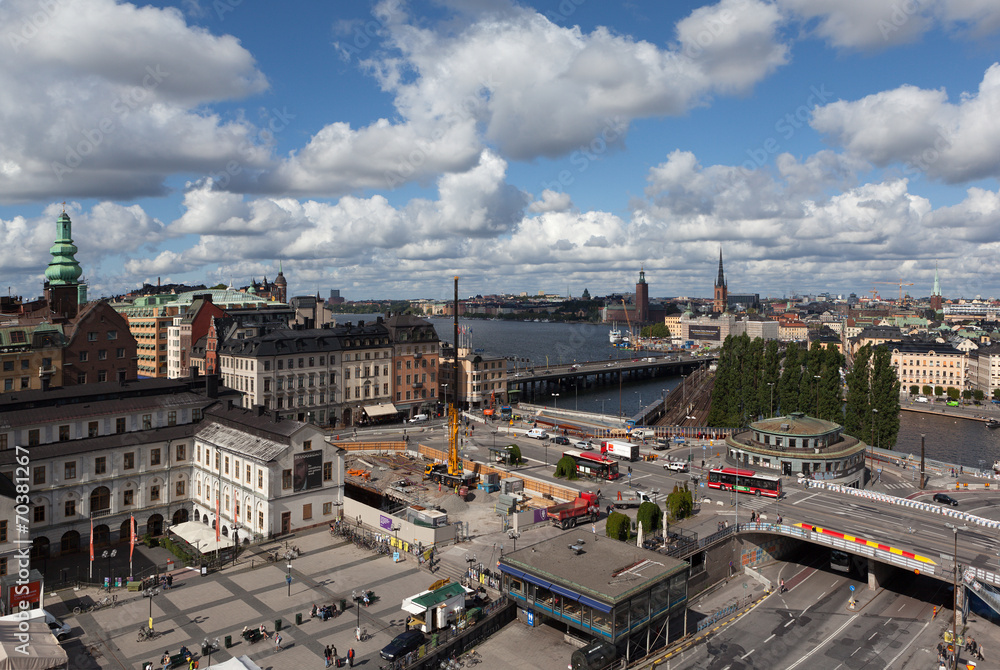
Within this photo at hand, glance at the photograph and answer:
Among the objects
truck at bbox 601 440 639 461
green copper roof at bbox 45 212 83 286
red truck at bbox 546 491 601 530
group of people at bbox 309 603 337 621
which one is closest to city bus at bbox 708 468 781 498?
truck at bbox 601 440 639 461

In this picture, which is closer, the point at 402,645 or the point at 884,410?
the point at 402,645

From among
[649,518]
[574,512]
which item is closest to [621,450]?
[574,512]

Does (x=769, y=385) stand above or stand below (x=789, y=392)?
above

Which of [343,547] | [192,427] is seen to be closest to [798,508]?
[343,547]

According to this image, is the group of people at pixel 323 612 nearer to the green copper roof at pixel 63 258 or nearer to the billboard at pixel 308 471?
the billboard at pixel 308 471

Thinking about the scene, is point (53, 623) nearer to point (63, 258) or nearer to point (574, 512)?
point (574, 512)

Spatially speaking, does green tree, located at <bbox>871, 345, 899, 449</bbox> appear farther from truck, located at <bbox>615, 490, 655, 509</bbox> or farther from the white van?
the white van
